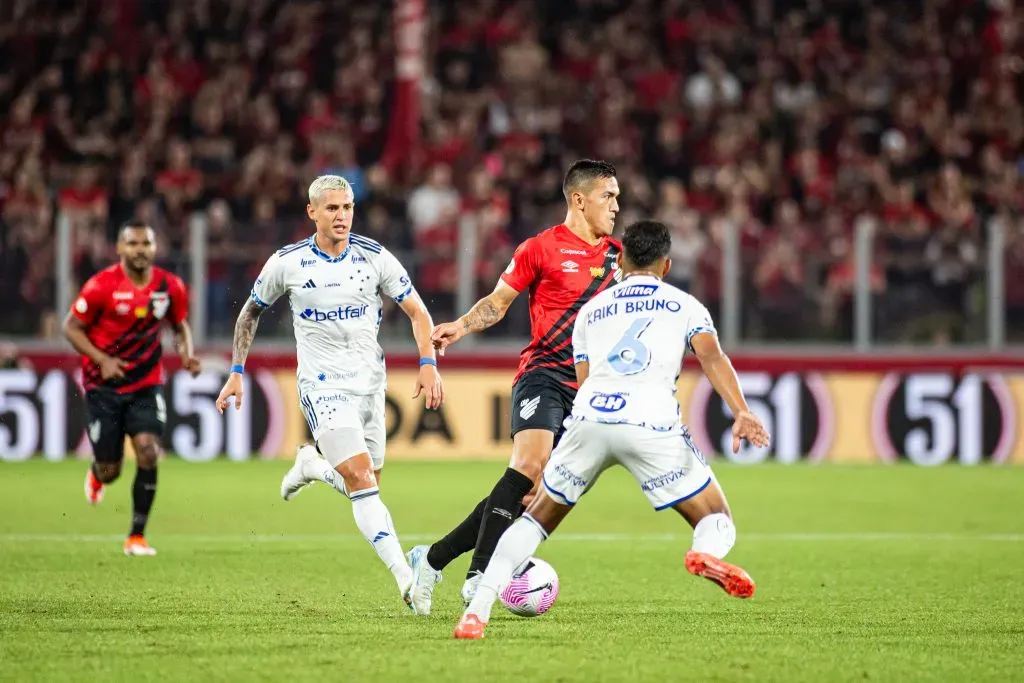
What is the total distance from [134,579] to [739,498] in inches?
262

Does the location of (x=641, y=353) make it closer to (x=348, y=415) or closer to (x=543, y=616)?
(x=543, y=616)

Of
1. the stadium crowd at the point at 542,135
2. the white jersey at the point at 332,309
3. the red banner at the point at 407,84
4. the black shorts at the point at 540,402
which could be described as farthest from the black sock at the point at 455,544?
the red banner at the point at 407,84

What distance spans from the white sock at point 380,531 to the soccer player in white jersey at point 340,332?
2 centimetres

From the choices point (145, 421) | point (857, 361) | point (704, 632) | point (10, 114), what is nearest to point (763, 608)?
point (704, 632)

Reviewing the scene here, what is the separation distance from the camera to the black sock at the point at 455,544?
8081 mm

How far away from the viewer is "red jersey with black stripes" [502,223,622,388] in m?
8.41

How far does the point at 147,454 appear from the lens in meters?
11.0

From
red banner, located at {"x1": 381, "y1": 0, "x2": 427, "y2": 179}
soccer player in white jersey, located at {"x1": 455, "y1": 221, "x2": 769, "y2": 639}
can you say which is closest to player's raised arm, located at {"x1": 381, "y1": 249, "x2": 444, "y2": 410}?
soccer player in white jersey, located at {"x1": 455, "y1": 221, "x2": 769, "y2": 639}

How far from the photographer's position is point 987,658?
6.79 meters

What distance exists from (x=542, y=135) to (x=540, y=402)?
42.1 feet

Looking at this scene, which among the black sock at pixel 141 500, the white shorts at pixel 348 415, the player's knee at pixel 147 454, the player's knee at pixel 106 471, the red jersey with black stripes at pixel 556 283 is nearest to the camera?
the white shorts at pixel 348 415

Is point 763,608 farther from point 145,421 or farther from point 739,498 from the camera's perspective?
point 739,498

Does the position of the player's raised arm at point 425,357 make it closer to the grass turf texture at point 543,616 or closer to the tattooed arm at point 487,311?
the tattooed arm at point 487,311

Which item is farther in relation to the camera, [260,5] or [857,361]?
[260,5]
